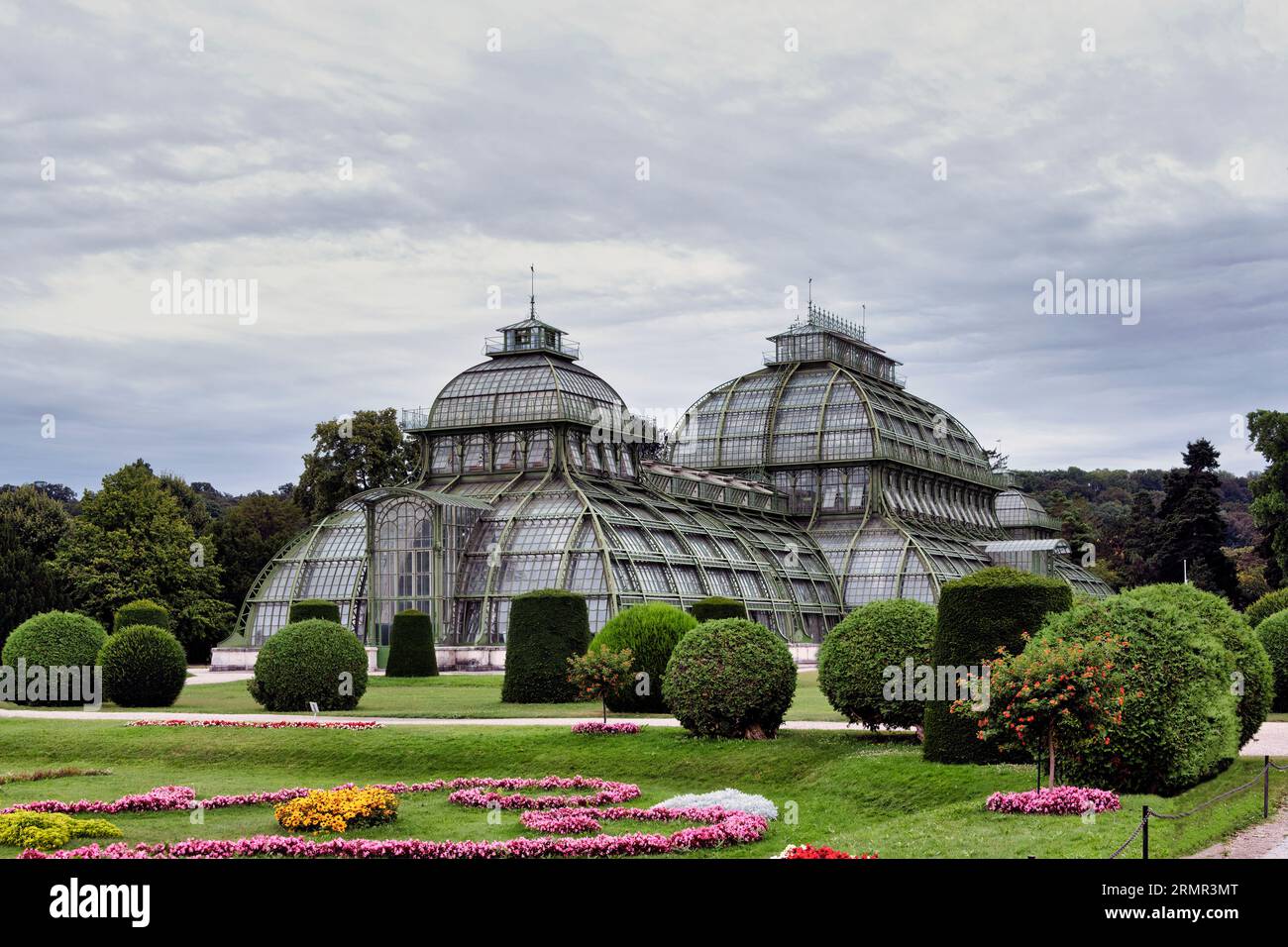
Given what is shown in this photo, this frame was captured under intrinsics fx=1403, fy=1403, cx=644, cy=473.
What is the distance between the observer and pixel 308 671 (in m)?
37.9

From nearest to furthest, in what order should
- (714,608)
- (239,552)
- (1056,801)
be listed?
(1056,801)
(714,608)
(239,552)

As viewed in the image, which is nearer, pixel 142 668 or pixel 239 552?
pixel 142 668

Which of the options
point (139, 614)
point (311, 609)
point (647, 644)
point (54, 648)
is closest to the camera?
point (647, 644)

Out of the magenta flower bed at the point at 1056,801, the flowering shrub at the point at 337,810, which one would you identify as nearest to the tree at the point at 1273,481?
the magenta flower bed at the point at 1056,801

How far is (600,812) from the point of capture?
73.5 feet

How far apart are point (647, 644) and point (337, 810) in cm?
1643

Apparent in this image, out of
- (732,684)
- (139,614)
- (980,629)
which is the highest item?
(980,629)

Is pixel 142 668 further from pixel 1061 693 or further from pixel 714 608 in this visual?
pixel 1061 693

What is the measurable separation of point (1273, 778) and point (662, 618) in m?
17.3

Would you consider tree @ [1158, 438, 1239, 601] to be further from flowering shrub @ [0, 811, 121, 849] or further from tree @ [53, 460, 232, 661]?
flowering shrub @ [0, 811, 121, 849]

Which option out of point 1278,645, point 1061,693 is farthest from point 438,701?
point 1061,693
